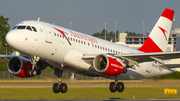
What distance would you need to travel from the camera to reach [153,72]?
3484 cm

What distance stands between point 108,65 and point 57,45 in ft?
15.9

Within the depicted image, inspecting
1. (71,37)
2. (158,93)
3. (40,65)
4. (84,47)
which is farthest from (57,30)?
(158,93)

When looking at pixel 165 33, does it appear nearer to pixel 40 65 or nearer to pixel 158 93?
pixel 158 93

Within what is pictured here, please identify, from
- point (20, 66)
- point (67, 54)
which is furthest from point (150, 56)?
point (20, 66)

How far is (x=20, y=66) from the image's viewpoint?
1191 inches

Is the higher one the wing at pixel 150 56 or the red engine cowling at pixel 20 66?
the wing at pixel 150 56

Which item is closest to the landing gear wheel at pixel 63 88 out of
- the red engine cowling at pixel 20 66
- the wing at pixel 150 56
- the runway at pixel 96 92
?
the red engine cowling at pixel 20 66

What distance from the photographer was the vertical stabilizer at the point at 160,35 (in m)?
37.0

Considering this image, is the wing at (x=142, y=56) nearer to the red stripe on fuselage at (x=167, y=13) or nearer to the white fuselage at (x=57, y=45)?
the white fuselage at (x=57, y=45)

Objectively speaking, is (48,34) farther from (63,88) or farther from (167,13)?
(167,13)

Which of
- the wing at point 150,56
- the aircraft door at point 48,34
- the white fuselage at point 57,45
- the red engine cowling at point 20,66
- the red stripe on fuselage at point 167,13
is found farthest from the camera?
the red stripe on fuselage at point 167,13

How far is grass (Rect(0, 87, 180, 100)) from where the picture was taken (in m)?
43.4

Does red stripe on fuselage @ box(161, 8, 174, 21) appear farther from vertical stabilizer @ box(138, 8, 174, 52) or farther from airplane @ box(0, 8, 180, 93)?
airplane @ box(0, 8, 180, 93)

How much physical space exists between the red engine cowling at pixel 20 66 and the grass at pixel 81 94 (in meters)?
13.5
